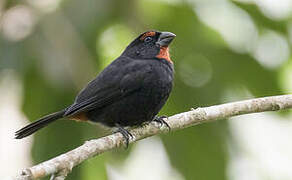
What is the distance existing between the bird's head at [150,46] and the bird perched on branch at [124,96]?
42 mm

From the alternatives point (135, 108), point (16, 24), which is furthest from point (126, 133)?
point (16, 24)

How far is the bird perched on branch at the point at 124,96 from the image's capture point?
429 centimetres

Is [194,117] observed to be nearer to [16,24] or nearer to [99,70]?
[99,70]

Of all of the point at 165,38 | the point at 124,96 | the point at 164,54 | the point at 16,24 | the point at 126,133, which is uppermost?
the point at 16,24

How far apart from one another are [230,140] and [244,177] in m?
0.40

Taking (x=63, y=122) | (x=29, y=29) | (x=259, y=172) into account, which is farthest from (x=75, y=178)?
(x=259, y=172)

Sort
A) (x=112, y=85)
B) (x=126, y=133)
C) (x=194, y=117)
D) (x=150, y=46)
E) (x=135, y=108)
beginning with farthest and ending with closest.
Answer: (x=150, y=46) < (x=112, y=85) < (x=135, y=108) < (x=126, y=133) < (x=194, y=117)

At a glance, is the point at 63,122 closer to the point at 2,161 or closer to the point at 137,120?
the point at 137,120

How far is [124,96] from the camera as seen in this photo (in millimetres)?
A: 4414

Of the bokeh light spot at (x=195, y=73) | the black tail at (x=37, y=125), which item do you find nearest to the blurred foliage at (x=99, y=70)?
the bokeh light spot at (x=195, y=73)

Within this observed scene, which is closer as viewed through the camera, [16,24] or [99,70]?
[16,24]

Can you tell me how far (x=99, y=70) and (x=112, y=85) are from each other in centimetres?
15

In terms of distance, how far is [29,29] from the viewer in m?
4.39

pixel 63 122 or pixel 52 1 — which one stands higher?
pixel 52 1
